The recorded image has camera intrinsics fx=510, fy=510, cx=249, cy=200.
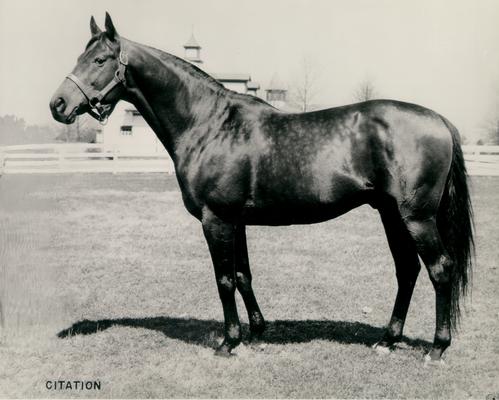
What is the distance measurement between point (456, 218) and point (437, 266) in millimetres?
495

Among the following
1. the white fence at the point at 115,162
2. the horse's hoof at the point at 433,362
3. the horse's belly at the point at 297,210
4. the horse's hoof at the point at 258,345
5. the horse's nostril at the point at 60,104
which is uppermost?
the horse's nostril at the point at 60,104

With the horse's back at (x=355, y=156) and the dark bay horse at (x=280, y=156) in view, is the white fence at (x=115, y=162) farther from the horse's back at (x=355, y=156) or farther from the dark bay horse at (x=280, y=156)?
the horse's back at (x=355, y=156)

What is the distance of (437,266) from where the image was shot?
14.4 feet

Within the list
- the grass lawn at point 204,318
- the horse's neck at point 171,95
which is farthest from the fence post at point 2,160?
the horse's neck at point 171,95

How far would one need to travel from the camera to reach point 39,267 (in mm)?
7379

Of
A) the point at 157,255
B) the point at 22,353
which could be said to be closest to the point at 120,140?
the point at 157,255

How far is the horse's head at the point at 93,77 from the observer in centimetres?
446

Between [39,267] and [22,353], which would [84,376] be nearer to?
[22,353]

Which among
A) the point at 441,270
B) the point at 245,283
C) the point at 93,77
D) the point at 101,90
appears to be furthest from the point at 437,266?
the point at 93,77

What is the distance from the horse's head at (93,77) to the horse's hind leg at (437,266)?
2850 mm

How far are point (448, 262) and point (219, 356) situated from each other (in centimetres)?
224

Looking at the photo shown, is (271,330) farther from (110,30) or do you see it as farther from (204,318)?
(110,30)

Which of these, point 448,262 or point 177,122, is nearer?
point 448,262

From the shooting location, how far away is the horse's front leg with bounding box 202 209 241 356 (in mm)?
4496
